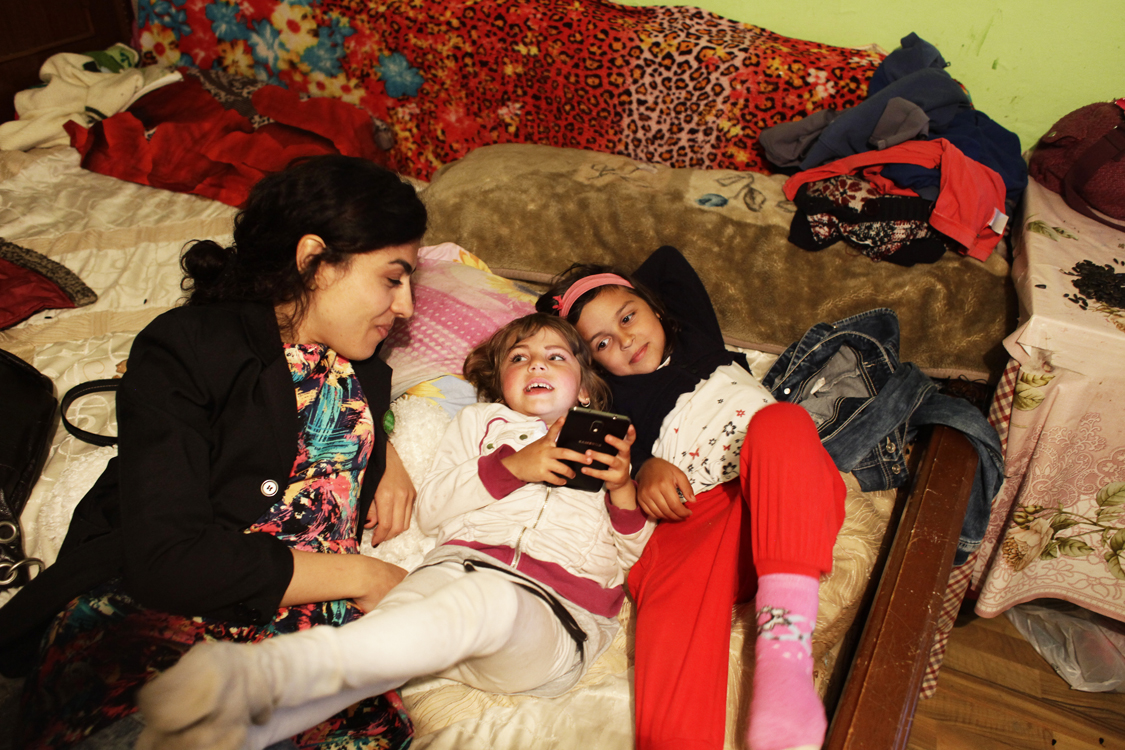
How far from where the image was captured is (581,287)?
1526 mm

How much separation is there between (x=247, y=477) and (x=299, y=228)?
38 centimetres

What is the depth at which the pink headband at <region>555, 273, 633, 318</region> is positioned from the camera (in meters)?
1.52

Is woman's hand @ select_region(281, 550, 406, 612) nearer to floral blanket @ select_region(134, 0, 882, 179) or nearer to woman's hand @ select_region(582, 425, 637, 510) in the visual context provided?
woman's hand @ select_region(582, 425, 637, 510)

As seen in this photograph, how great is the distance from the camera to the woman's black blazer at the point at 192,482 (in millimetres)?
851

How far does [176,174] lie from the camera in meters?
2.04

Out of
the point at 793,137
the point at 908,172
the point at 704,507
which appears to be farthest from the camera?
the point at 793,137

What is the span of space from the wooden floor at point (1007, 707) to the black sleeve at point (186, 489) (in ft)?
4.36

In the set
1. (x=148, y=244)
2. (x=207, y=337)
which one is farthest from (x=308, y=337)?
(x=148, y=244)

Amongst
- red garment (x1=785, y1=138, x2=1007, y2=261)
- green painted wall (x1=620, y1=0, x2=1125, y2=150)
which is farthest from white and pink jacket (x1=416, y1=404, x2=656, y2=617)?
green painted wall (x1=620, y1=0, x2=1125, y2=150)

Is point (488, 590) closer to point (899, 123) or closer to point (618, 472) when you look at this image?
point (618, 472)

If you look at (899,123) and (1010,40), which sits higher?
(1010,40)

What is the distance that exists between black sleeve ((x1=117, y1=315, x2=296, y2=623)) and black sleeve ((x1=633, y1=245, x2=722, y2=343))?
3.24 feet

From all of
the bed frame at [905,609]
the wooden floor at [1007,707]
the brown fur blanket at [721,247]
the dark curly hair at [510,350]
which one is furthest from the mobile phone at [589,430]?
the wooden floor at [1007,707]

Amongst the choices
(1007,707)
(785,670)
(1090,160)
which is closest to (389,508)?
(785,670)
